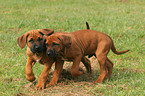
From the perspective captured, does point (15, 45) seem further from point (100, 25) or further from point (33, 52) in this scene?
point (100, 25)

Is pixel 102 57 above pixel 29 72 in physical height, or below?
above

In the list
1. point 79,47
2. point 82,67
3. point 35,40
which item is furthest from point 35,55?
point 82,67

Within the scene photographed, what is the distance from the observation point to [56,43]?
518 cm

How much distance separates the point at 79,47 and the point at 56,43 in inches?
29.0

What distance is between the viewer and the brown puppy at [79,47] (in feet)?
17.1

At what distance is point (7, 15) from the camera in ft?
46.1

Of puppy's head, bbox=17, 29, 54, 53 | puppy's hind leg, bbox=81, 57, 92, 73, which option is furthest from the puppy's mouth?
puppy's hind leg, bbox=81, 57, 92, 73

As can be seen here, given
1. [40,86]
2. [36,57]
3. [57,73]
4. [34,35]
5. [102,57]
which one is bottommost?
[40,86]

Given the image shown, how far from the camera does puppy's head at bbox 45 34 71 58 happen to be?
199 inches

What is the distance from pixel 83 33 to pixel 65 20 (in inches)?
260

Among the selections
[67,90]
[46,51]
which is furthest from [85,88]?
[46,51]

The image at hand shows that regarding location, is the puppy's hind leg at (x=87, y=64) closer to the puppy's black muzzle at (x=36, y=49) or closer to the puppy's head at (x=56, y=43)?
the puppy's head at (x=56, y=43)

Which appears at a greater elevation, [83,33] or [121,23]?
[83,33]

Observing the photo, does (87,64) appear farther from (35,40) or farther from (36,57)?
(35,40)
